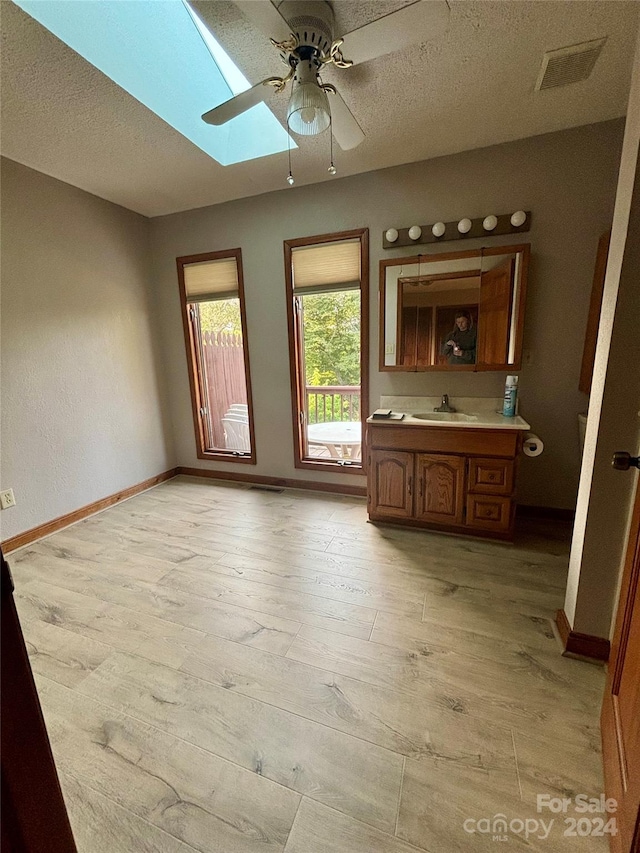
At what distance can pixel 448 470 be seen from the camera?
2.35 m

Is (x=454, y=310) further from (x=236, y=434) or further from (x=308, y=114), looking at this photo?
(x=236, y=434)

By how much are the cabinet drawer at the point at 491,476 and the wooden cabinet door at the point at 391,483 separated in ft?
1.32

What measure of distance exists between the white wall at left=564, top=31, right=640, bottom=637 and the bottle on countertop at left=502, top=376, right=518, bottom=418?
3.31 ft

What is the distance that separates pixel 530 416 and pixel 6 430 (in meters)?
3.71

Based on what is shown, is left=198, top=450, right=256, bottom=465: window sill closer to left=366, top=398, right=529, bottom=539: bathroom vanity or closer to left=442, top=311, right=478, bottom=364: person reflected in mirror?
left=366, top=398, right=529, bottom=539: bathroom vanity

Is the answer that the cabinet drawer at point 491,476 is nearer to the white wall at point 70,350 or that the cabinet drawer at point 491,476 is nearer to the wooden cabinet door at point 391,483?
the wooden cabinet door at point 391,483

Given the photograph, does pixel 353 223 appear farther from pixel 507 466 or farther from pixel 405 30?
pixel 507 466

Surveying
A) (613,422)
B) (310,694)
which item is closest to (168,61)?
(613,422)

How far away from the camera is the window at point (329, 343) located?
113 inches

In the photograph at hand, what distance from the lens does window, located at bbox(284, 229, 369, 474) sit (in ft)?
9.41

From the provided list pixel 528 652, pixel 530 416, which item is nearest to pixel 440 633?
pixel 528 652

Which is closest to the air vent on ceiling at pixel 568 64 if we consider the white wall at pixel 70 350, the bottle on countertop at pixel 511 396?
the bottle on countertop at pixel 511 396

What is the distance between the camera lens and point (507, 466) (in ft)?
7.30

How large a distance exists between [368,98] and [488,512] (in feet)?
8.29
